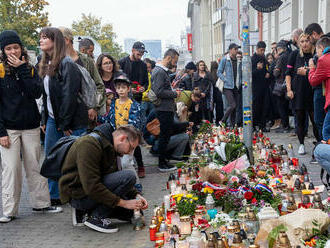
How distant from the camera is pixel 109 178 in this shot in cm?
450

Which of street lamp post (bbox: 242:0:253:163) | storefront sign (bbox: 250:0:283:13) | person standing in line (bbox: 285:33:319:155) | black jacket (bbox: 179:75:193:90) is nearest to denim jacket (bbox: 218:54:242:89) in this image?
black jacket (bbox: 179:75:193:90)

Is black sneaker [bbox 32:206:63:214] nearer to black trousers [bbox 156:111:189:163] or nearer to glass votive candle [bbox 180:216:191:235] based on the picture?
glass votive candle [bbox 180:216:191:235]

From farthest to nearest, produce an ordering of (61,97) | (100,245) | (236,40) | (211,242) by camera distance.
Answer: (236,40) → (61,97) → (100,245) → (211,242)

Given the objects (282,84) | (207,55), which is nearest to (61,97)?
(282,84)

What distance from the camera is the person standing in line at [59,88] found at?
512 cm

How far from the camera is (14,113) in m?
4.97

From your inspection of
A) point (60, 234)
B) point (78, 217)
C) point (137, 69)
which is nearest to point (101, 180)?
point (78, 217)

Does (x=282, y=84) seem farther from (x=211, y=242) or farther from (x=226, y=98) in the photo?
(x=211, y=242)

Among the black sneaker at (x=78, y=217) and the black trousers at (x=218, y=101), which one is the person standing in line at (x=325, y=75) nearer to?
the black sneaker at (x=78, y=217)

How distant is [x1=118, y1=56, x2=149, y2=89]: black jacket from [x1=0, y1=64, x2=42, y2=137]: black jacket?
143 inches

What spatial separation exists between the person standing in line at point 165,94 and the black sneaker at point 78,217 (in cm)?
256

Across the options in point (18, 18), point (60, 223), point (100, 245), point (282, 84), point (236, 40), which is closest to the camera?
point (100, 245)

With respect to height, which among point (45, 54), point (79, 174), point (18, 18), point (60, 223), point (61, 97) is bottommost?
point (60, 223)

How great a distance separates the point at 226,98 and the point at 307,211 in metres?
7.18
